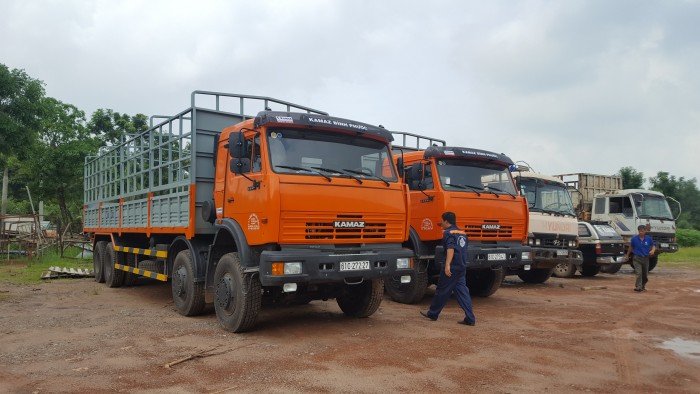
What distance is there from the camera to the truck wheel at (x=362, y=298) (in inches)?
287

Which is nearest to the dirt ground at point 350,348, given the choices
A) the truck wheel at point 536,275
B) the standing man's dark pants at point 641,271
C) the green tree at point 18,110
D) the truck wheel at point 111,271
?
the truck wheel at point 111,271

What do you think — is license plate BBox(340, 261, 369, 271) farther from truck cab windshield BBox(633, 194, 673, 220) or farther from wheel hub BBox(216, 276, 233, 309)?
truck cab windshield BBox(633, 194, 673, 220)

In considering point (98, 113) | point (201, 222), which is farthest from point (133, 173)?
point (98, 113)

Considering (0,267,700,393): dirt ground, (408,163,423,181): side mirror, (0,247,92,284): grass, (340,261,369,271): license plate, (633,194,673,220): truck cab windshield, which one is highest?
(408,163,423,181): side mirror

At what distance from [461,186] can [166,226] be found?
4.59 m

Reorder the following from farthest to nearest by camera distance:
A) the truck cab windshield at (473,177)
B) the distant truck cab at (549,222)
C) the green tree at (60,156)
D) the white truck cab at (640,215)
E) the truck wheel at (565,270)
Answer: the green tree at (60,156) → the white truck cab at (640,215) → the truck wheel at (565,270) → the distant truck cab at (549,222) → the truck cab windshield at (473,177)

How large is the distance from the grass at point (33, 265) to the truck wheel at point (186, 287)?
6.21m

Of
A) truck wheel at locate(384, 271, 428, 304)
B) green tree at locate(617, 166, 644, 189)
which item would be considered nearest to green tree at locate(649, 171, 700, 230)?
green tree at locate(617, 166, 644, 189)

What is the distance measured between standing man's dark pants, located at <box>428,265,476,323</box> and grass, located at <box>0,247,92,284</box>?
30.9ft

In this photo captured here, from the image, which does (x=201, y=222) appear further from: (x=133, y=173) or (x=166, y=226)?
(x=133, y=173)

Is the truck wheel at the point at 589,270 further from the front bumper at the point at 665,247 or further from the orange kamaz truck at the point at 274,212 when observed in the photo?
the orange kamaz truck at the point at 274,212

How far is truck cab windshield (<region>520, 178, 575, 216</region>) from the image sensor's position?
11828 mm

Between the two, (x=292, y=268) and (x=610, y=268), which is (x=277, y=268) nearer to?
(x=292, y=268)

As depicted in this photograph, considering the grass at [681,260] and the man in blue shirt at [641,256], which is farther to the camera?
the grass at [681,260]
